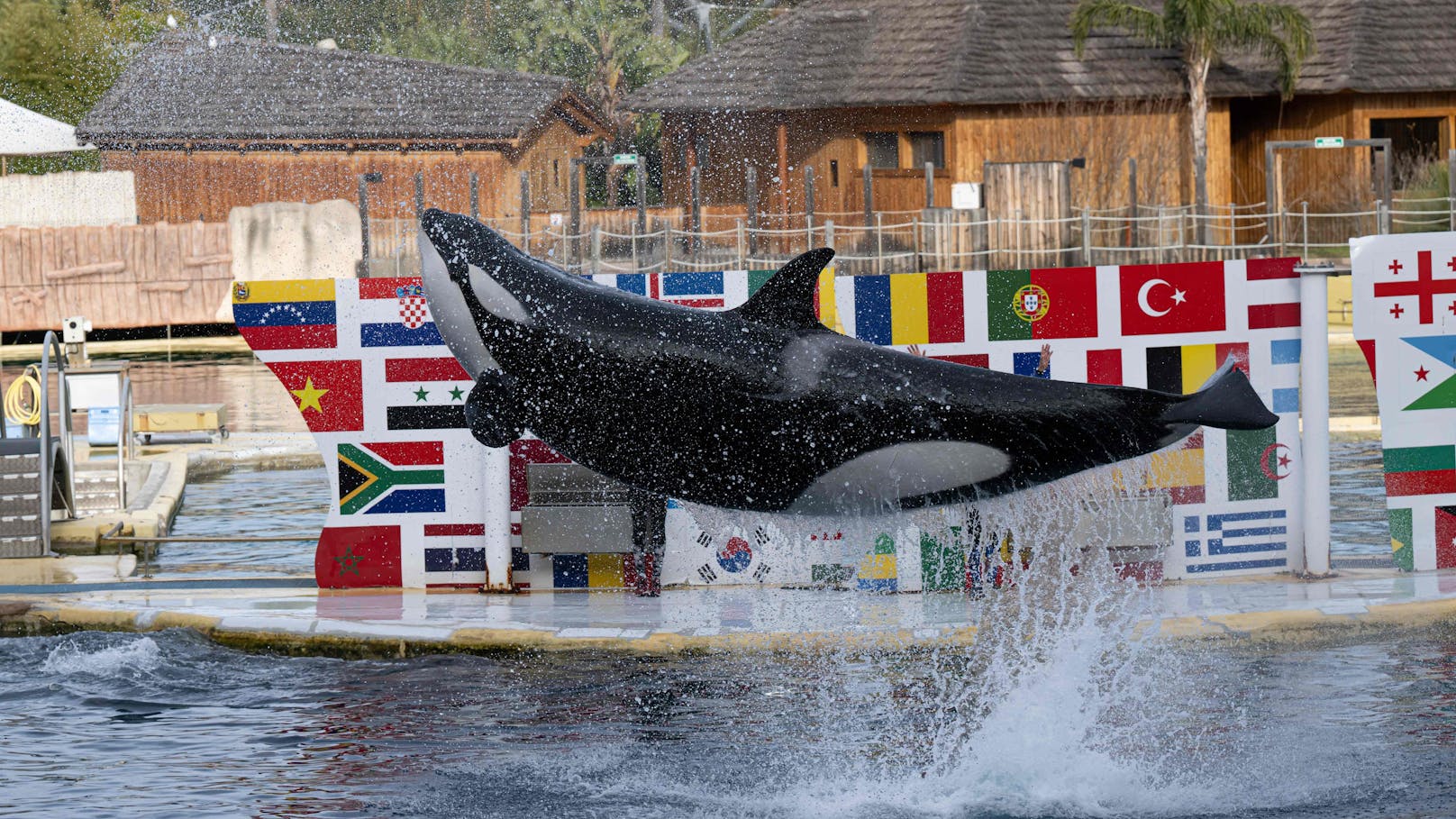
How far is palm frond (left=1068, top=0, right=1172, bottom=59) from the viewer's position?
130 ft

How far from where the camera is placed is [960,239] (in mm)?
33938

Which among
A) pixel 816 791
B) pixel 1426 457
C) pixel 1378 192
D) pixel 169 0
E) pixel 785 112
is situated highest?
pixel 169 0

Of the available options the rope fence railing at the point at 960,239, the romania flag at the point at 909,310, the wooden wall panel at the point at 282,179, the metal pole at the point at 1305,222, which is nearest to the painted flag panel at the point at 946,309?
the romania flag at the point at 909,310

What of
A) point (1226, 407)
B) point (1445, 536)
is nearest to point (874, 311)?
point (1445, 536)

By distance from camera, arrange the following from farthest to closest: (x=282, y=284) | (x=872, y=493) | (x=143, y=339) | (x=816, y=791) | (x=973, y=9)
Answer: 1. (x=973, y=9)
2. (x=143, y=339)
3. (x=282, y=284)
4. (x=816, y=791)
5. (x=872, y=493)

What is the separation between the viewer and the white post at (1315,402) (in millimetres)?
9875

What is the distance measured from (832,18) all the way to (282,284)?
115 feet

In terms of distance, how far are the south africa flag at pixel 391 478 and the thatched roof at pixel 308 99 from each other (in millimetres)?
33694

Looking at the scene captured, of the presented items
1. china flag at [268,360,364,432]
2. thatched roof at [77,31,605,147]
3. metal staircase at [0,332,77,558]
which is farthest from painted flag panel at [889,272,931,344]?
thatched roof at [77,31,605,147]

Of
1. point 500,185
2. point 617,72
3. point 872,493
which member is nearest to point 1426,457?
point 872,493

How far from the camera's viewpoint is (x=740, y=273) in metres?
9.93

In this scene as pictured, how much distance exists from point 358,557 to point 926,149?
3144 cm

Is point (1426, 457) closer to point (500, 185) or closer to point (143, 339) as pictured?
point (143, 339)

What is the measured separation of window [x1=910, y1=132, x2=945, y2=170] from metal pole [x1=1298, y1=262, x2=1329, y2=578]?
100ft
